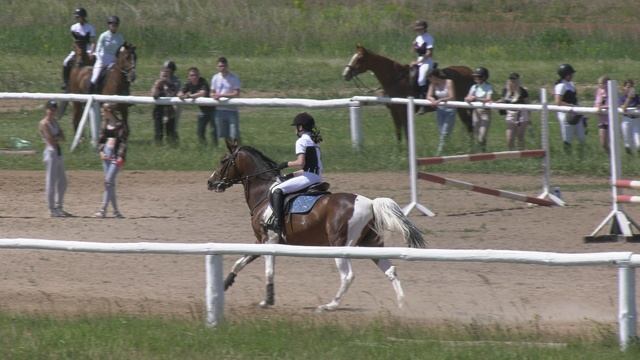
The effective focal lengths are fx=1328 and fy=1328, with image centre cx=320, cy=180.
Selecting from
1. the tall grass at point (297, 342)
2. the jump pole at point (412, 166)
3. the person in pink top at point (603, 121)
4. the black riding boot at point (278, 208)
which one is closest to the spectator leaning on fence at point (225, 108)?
the jump pole at point (412, 166)

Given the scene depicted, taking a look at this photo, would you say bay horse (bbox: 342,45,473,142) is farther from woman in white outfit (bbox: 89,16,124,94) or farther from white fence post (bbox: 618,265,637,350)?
white fence post (bbox: 618,265,637,350)

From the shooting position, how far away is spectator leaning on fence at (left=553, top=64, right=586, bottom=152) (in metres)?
22.5

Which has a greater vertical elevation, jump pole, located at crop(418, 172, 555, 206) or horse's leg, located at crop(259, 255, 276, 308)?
jump pole, located at crop(418, 172, 555, 206)

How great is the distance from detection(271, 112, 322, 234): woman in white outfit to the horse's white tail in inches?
38.8

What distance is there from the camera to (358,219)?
13.7 m

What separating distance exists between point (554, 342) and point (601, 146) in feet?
42.6

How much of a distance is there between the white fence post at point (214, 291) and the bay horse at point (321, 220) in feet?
2.21

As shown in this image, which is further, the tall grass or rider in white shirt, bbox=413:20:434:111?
rider in white shirt, bbox=413:20:434:111

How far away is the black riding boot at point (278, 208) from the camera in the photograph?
46.3 feet

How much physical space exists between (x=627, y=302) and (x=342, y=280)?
9.48 feet

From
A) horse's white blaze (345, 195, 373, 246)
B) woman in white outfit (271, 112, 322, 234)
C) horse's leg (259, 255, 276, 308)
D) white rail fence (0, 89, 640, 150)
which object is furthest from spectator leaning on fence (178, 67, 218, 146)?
horse's leg (259, 255, 276, 308)

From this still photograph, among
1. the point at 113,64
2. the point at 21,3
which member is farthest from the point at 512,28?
the point at 113,64

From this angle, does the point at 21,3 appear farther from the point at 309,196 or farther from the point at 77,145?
the point at 309,196

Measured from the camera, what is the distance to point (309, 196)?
1416 centimetres
